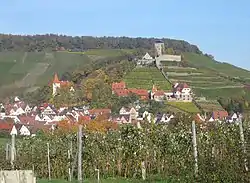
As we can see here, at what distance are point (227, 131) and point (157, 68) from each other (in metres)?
99.2

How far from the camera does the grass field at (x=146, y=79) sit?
331ft

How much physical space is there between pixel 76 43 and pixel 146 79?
55387 millimetres

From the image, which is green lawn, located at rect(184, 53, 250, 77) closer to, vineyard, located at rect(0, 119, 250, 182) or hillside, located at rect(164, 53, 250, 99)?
hillside, located at rect(164, 53, 250, 99)

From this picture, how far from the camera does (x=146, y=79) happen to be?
104875 mm

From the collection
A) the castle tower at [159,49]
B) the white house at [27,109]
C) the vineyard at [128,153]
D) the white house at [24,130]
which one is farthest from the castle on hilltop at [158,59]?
the vineyard at [128,153]

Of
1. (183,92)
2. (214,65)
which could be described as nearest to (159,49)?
(214,65)

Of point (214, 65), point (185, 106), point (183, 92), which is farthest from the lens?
point (214, 65)

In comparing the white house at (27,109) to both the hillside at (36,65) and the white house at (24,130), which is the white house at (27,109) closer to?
the hillside at (36,65)

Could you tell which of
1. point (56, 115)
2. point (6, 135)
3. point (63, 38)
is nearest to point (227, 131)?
point (6, 135)

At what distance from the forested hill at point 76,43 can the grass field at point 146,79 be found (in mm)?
33260

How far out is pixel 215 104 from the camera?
280ft

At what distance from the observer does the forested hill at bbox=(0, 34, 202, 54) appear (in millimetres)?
144625

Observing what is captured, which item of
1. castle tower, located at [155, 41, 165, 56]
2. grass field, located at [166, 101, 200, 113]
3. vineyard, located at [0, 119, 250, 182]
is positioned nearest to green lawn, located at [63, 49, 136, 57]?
castle tower, located at [155, 41, 165, 56]

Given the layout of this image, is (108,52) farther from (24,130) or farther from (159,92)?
(24,130)
